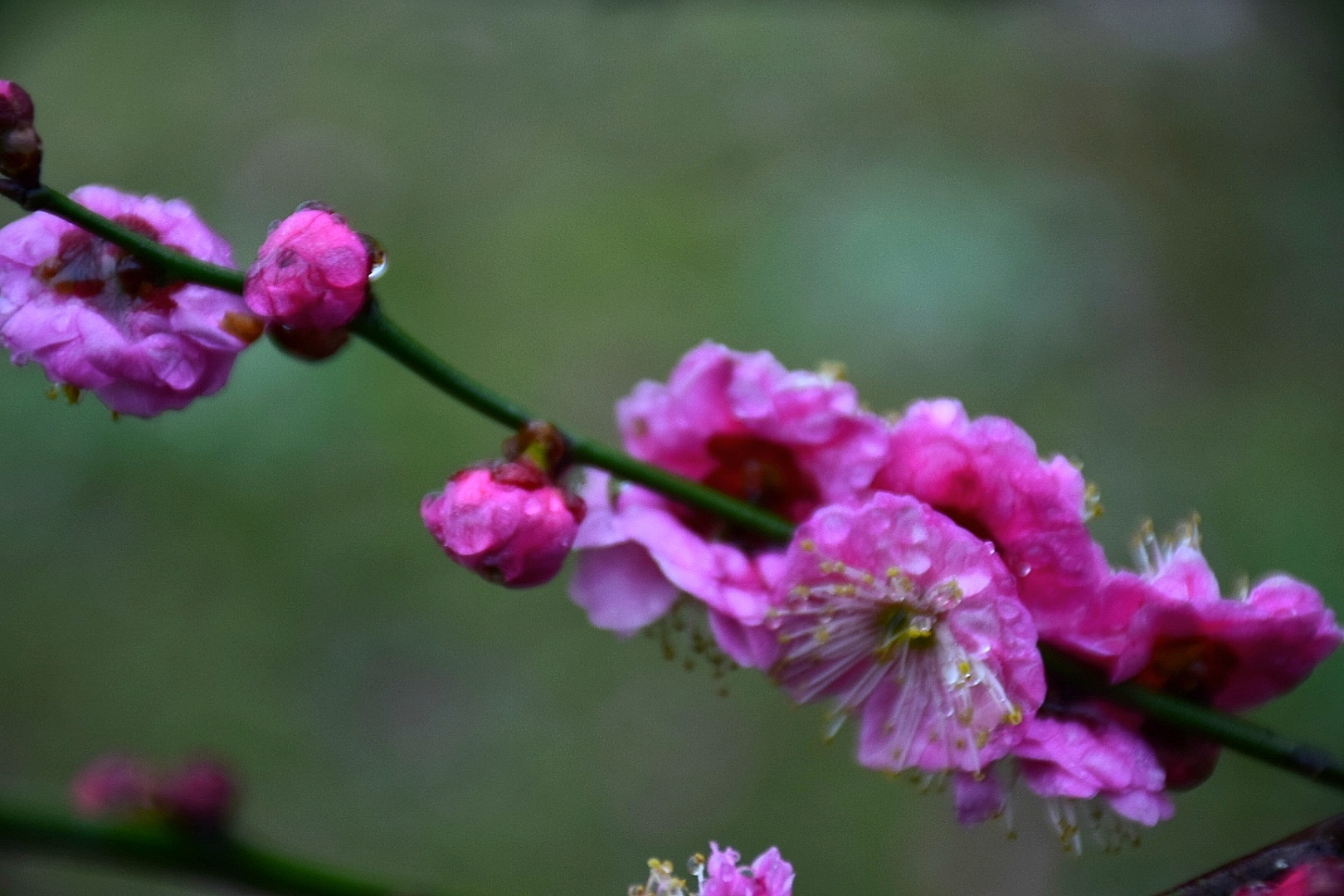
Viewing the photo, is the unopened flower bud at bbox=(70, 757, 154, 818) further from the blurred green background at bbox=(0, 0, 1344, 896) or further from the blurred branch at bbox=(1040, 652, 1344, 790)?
the blurred green background at bbox=(0, 0, 1344, 896)

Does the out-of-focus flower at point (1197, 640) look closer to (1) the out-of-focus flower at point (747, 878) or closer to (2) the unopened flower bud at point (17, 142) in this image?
(1) the out-of-focus flower at point (747, 878)

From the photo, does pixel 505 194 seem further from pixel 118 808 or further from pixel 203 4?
pixel 118 808

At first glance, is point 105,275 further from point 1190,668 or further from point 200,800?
point 1190,668

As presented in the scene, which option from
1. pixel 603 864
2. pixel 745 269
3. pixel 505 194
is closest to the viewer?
pixel 603 864

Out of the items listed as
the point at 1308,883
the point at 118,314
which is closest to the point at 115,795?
the point at 118,314

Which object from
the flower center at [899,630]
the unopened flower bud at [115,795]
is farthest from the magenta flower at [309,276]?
the unopened flower bud at [115,795]

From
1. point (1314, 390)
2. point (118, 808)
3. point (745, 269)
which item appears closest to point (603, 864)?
point (118, 808)

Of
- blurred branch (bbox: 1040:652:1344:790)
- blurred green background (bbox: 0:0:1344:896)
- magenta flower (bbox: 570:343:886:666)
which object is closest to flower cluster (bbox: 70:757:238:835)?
magenta flower (bbox: 570:343:886:666)
